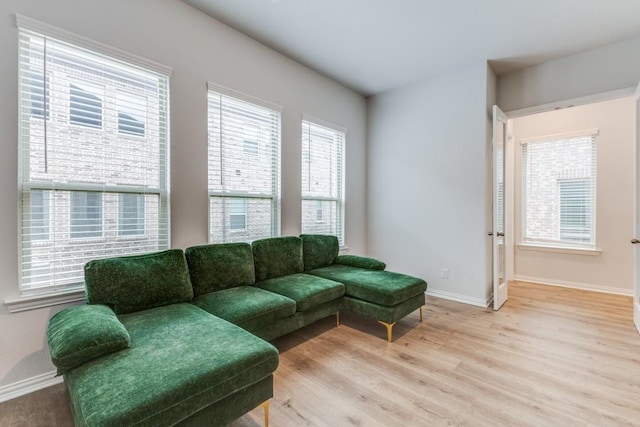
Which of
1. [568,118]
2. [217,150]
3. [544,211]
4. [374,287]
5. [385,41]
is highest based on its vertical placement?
[385,41]

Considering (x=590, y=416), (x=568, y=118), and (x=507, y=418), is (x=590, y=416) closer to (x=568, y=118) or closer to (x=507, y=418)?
(x=507, y=418)

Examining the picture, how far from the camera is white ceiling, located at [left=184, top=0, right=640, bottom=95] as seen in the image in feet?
8.07

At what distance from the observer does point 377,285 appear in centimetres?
262

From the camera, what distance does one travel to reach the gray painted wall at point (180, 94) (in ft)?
5.73

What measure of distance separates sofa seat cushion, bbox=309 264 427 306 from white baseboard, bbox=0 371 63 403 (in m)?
2.17

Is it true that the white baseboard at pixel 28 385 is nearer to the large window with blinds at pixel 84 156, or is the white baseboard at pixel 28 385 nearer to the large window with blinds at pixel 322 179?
the large window with blinds at pixel 84 156

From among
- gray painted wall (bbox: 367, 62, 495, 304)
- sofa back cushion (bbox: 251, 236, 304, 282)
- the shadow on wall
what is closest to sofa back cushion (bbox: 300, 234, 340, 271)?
sofa back cushion (bbox: 251, 236, 304, 282)

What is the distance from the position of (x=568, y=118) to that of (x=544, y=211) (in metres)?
1.42

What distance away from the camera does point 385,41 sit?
9.88 ft

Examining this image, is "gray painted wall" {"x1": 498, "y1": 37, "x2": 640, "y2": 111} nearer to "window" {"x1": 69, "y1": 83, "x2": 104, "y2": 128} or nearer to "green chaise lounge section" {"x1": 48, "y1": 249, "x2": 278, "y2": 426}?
"green chaise lounge section" {"x1": 48, "y1": 249, "x2": 278, "y2": 426}

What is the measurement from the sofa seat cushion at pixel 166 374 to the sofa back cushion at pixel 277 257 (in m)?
1.10

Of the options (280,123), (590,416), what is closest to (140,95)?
(280,123)

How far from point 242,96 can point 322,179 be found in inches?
58.2

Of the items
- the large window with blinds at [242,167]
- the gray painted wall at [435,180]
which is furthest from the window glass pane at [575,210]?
the large window with blinds at [242,167]
